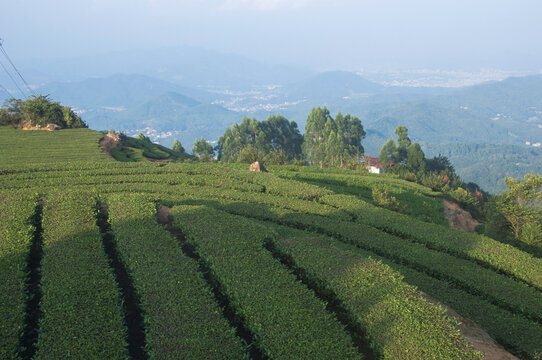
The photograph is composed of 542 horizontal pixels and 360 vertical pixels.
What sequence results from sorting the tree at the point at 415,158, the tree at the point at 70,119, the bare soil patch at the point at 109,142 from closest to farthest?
the bare soil patch at the point at 109,142
the tree at the point at 70,119
the tree at the point at 415,158

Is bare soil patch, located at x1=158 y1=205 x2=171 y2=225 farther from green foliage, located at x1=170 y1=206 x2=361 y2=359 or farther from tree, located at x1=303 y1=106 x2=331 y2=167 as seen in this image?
tree, located at x1=303 y1=106 x2=331 y2=167

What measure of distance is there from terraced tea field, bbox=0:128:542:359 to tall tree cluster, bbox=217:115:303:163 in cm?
5233

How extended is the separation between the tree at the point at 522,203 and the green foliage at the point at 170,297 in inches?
683

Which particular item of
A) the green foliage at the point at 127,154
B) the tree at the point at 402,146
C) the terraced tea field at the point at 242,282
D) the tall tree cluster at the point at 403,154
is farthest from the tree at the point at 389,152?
the terraced tea field at the point at 242,282

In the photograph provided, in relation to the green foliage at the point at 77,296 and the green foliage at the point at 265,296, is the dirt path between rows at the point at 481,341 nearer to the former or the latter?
the green foliage at the point at 265,296

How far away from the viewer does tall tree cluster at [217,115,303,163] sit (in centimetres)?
7081

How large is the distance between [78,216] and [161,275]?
18.4 ft

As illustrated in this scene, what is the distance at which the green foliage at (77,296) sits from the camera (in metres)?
7.27

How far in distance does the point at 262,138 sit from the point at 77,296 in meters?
62.1

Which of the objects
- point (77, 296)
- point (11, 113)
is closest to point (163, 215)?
point (77, 296)

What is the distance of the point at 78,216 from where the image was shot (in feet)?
43.5

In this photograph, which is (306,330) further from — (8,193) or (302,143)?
(302,143)

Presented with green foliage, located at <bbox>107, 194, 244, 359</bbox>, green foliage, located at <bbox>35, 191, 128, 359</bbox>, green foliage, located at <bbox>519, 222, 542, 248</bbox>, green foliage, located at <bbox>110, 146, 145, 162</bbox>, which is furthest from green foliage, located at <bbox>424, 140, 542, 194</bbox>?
green foliage, located at <bbox>35, 191, 128, 359</bbox>

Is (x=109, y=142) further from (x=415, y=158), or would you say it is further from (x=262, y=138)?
(x=415, y=158)
